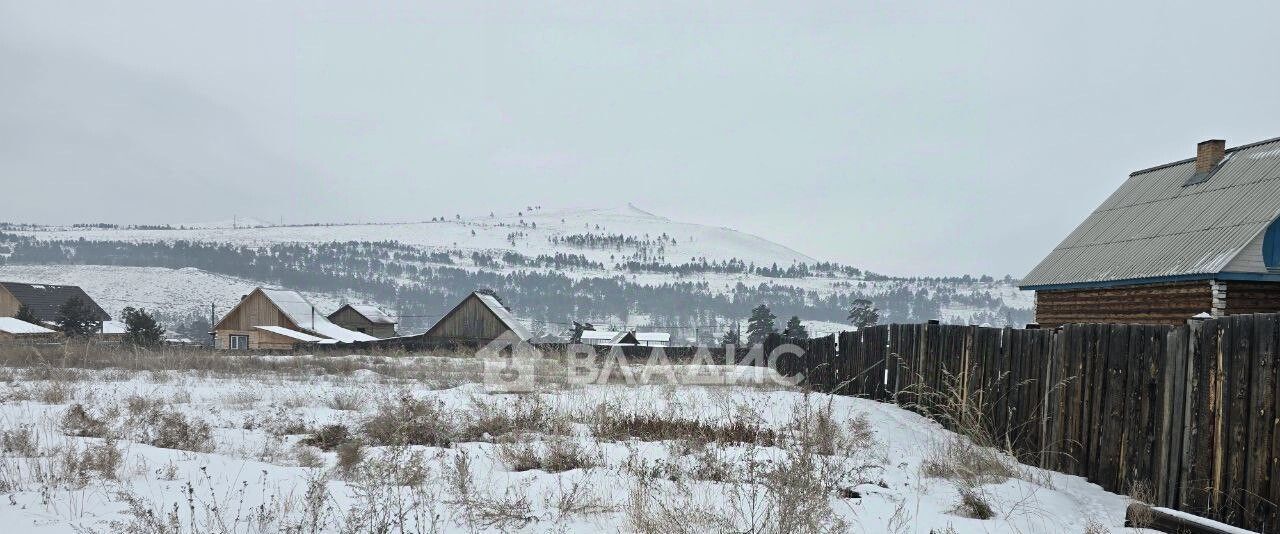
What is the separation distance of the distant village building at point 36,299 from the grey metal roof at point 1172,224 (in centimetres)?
6258

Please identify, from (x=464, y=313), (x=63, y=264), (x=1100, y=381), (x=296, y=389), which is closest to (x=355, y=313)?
(x=464, y=313)

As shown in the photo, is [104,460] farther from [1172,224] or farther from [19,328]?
[19,328]

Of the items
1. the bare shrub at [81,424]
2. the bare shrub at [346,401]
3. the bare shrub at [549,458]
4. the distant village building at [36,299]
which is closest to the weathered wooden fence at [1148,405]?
the bare shrub at [549,458]

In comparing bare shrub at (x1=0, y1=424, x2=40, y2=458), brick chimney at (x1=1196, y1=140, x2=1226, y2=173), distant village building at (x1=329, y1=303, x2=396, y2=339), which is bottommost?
distant village building at (x1=329, y1=303, x2=396, y2=339)

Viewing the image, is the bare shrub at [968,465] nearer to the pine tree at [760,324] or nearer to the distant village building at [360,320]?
the pine tree at [760,324]

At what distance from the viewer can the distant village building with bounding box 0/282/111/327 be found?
58.4 m

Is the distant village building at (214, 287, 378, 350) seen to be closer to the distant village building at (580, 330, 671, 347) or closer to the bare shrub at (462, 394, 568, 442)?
the distant village building at (580, 330, 671, 347)

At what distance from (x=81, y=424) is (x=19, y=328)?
4353 cm

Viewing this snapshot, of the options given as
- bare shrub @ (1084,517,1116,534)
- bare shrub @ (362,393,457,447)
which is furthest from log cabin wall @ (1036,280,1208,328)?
bare shrub @ (362,393,457,447)

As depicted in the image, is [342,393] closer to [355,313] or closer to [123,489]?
[123,489]

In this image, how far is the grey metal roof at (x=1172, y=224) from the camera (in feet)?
51.1

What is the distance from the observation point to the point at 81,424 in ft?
24.9

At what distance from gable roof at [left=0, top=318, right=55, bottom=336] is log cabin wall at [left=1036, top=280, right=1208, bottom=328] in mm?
45185

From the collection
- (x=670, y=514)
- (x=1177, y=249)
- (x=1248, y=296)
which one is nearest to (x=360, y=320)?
(x=1177, y=249)
